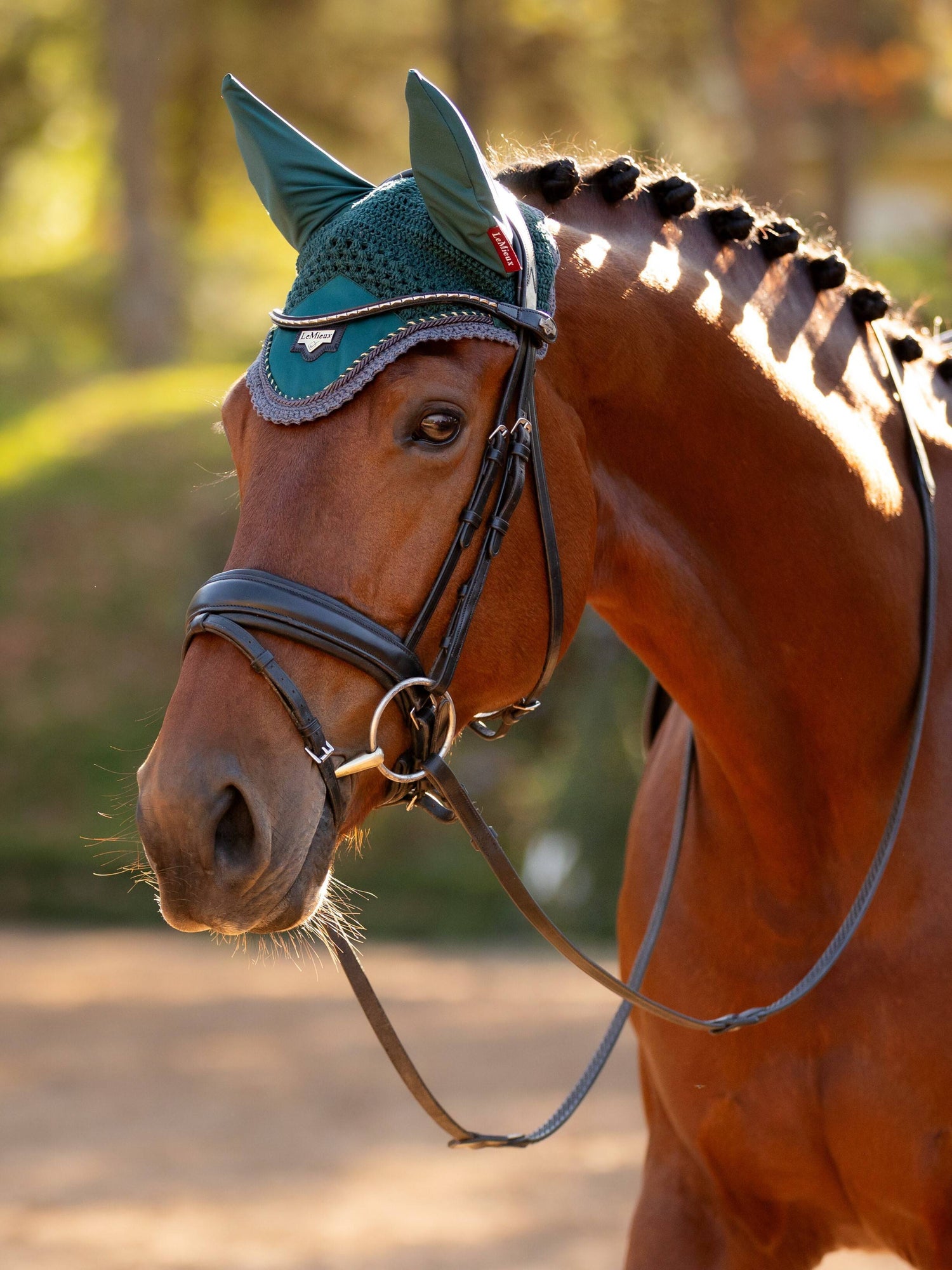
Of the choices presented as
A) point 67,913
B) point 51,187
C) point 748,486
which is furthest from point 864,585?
point 51,187

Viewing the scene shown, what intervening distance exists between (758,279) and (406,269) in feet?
2.16

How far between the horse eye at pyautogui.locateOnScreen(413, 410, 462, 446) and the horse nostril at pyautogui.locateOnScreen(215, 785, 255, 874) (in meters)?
0.51

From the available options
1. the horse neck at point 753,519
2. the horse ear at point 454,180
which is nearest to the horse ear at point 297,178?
the horse ear at point 454,180

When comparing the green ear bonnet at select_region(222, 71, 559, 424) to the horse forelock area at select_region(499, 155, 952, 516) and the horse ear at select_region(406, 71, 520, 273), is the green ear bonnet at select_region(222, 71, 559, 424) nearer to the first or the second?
the horse ear at select_region(406, 71, 520, 273)

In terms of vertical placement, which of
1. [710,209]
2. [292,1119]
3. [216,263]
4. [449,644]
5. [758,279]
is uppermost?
[216,263]

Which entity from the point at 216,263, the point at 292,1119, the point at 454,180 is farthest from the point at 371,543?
the point at 216,263

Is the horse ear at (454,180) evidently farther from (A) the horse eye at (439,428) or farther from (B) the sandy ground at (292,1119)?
(B) the sandy ground at (292,1119)

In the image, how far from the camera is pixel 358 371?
1.82 metres

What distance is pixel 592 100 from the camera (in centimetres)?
1903

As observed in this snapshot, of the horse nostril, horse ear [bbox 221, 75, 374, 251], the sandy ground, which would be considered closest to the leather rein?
the horse nostril

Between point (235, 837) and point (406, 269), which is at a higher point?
point (406, 269)

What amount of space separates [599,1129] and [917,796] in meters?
4.03

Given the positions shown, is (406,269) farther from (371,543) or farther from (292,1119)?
(292,1119)

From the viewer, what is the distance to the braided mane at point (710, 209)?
2.16 m
